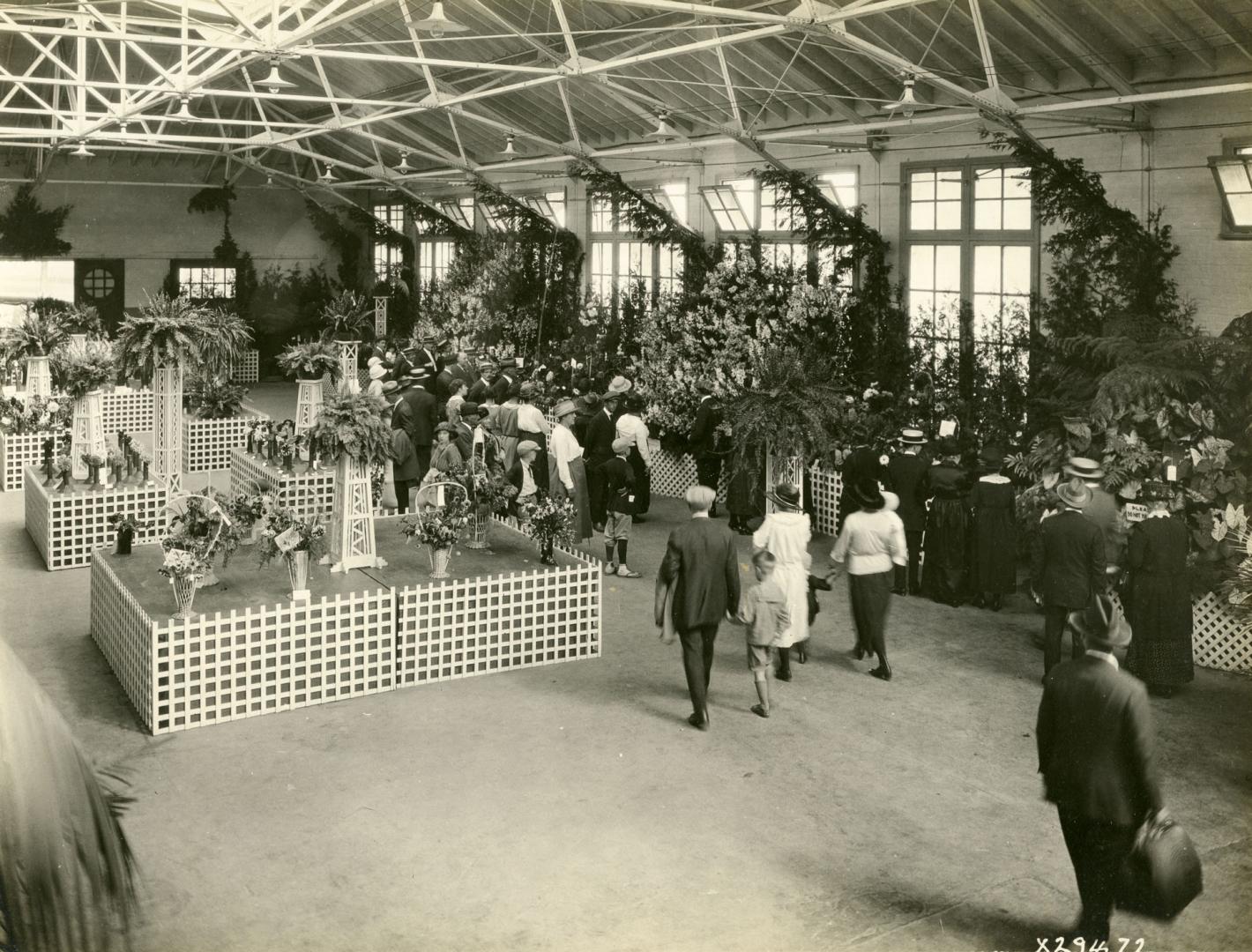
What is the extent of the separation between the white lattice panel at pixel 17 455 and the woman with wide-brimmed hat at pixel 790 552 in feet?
33.4

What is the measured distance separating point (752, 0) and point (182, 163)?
61.6ft

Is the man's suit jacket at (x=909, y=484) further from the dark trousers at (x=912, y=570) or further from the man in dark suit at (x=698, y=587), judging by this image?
the man in dark suit at (x=698, y=587)

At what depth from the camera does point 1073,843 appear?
4348mm

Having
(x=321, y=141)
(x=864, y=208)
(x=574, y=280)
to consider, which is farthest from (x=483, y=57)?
(x=321, y=141)

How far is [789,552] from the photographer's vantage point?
734cm

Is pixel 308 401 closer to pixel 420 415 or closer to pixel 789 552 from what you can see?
pixel 420 415

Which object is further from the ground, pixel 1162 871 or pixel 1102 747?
pixel 1102 747

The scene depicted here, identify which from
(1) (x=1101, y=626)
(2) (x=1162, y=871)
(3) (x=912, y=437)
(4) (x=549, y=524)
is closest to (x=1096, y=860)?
(2) (x=1162, y=871)

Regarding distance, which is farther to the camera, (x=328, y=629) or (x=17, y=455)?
(x=17, y=455)

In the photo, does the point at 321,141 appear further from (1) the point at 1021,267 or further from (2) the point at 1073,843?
(2) the point at 1073,843

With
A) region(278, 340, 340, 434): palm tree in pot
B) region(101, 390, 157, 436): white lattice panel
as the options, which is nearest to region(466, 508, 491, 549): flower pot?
region(278, 340, 340, 434): palm tree in pot

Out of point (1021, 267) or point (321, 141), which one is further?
point (321, 141)

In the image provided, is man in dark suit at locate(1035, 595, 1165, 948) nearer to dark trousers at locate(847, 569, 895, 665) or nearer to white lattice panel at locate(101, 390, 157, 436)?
dark trousers at locate(847, 569, 895, 665)

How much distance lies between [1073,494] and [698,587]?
102 inches
